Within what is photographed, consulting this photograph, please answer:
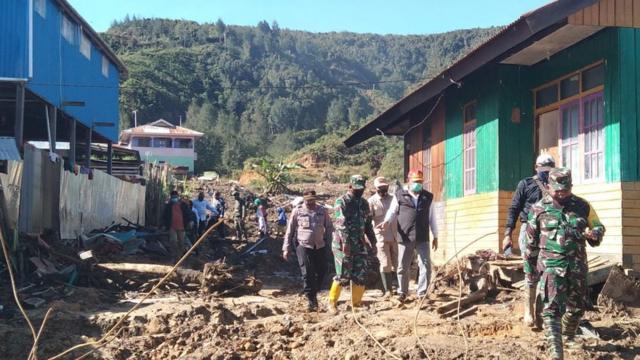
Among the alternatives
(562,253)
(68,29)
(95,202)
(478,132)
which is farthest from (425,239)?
(68,29)

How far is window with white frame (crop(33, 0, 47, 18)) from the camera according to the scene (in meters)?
16.6

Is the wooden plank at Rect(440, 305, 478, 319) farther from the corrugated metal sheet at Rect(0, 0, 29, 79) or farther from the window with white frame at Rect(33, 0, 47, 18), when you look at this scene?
the window with white frame at Rect(33, 0, 47, 18)

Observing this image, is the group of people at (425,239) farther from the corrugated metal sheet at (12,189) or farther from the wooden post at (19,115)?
the wooden post at (19,115)

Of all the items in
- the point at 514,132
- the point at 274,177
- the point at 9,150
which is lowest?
the point at 274,177

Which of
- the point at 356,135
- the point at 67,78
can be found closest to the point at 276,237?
the point at 356,135

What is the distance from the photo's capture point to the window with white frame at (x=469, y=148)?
39.6 ft

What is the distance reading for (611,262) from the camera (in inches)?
319

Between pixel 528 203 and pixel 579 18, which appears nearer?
pixel 528 203

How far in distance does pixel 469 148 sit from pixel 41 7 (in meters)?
11.7

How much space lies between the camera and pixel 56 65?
18.4 metres

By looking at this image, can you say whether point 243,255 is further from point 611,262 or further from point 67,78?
point 611,262

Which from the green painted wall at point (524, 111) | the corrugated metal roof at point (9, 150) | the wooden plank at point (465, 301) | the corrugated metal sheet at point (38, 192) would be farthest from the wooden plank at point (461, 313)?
the corrugated metal roof at point (9, 150)

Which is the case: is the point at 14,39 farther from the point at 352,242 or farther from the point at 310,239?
the point at 352,242

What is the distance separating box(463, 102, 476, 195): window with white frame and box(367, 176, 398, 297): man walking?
9.47ft
